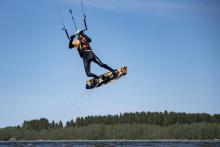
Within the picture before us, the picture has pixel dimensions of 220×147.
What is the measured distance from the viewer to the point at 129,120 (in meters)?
161

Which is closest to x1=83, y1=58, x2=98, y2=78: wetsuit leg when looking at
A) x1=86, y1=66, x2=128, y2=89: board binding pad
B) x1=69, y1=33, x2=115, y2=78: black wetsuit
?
x1=69, y1=33, x2=115, y2=78: black wetsuit

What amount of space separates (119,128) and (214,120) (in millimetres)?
38011

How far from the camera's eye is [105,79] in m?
28.1

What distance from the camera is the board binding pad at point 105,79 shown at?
27.9 meters

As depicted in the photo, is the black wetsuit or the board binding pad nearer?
the black wetsuit

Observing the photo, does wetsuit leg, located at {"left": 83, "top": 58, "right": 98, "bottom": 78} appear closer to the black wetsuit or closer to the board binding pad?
the black wetsuit

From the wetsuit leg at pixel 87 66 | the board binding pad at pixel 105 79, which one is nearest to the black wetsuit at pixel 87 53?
the wetsuit leg at pixel 87 66

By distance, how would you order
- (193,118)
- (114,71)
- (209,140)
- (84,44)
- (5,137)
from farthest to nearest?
(193,118), (5,137), (209,140), (114,71), (84,44)

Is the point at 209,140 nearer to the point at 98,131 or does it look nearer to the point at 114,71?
the point at 98,131

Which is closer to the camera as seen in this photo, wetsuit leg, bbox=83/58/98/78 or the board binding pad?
wetsuit leg, bbox=83/58/98/78

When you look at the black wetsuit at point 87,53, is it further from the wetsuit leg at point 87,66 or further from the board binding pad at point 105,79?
the board binding pad at point 105,79

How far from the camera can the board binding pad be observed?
27922mm

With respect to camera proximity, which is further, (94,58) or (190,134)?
(190,134)

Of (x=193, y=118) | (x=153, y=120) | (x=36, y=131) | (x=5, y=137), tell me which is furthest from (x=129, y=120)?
(x=5, y=137)
